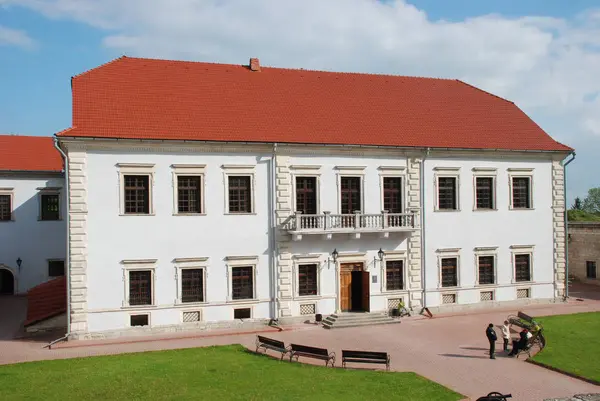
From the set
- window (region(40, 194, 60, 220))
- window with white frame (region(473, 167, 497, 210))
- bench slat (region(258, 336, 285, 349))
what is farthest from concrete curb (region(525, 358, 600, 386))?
window (region(40, 194, 60, 220))

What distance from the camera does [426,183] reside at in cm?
2781

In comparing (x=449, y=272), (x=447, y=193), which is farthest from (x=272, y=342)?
(x=447, y=193)

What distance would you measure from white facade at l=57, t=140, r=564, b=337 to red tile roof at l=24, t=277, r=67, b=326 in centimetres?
279

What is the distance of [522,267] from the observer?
29.7 m

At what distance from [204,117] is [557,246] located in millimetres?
20162

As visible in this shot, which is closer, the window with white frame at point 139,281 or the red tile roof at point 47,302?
the window with white frame at point 139,281

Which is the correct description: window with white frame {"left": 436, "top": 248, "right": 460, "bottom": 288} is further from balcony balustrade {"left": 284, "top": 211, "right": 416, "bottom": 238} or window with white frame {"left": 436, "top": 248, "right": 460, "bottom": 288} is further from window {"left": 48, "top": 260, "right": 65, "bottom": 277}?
window {"left": 48, "top": 260, "right": 65, "bottom": 277}

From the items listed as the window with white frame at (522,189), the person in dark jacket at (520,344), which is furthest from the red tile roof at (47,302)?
the window with white frame at (522,189)

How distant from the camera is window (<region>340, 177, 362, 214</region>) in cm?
2666

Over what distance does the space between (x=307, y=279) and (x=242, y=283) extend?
3118mm

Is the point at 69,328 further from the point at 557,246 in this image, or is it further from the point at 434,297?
the point at 557,246

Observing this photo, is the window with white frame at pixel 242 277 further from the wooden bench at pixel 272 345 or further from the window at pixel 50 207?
the window at pixel 50 207

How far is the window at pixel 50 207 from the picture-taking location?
35.8 metres

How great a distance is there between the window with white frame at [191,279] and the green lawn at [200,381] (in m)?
5.00
